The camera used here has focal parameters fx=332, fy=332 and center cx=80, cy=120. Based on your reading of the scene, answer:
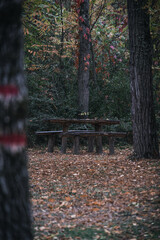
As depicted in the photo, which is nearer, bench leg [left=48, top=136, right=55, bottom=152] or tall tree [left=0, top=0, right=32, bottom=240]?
tall tree [left=0, top=0, right=32, bottom=240]

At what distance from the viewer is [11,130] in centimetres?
218

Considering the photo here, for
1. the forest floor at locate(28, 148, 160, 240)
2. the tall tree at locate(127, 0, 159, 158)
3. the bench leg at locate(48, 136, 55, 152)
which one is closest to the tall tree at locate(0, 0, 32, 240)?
the forest floor at locate(28, 148, 160, 240)

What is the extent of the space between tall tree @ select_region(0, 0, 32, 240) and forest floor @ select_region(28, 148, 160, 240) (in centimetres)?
177

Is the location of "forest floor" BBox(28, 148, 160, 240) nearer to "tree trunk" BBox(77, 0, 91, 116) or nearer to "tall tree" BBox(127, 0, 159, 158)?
"tall tree" BBox(127, 0, 159, 158)

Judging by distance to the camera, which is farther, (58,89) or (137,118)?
(58,89)

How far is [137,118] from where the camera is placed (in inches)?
301

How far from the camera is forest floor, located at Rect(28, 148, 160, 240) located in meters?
4.00

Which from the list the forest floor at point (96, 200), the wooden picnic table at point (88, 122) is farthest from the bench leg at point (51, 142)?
the forest floor at point (96, 200)

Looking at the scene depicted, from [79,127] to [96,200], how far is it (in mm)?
6966

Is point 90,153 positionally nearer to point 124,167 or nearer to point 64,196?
point 124,167

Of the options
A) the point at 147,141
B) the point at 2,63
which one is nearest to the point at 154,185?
the point at 147,141

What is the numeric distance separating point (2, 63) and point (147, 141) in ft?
19.1

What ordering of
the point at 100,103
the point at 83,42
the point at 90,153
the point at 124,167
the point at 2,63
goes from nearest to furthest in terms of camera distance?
the point at 2,63 < the point at 124,167 < the point at 90,153 < the point at 83,42 < the point at 100,103

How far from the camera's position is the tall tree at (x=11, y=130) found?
216 centimetres
